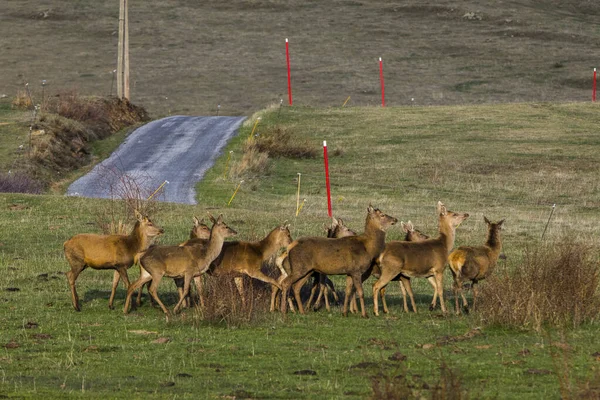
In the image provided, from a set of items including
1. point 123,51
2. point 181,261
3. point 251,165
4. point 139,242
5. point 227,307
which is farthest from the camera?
point 123,51

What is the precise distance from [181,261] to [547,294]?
211 inches

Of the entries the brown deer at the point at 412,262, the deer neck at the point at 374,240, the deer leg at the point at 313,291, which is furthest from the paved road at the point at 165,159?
the brown deer at the point at 412,262

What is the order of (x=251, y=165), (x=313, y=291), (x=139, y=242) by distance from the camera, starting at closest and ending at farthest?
(x=139, y=242) < (x=313, y=291) < (x=251, y=165)

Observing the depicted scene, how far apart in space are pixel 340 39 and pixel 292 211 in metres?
53.7

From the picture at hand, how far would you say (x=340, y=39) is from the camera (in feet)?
277

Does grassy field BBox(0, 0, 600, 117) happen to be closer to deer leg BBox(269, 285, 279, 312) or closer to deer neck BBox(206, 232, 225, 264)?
deer leg BBox(269, 285, 279, 312)

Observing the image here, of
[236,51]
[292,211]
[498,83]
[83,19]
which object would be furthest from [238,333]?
[83,19]

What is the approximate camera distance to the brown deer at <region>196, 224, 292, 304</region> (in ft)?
54.9

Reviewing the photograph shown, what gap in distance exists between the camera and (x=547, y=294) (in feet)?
50.2

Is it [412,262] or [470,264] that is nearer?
[412,262]

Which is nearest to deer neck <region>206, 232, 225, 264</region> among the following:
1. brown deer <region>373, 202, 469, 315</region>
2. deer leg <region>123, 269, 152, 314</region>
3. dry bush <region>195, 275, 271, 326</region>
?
dry bush <region>195, 275, 271, 326</region>

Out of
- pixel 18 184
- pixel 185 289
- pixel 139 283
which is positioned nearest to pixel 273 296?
pixel 185 289

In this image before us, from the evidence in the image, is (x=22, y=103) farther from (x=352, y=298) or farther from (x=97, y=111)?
(x=352, y=298)

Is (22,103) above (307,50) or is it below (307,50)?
above
